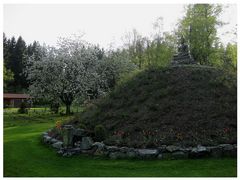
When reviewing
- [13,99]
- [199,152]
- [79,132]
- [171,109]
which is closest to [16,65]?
[13,99]

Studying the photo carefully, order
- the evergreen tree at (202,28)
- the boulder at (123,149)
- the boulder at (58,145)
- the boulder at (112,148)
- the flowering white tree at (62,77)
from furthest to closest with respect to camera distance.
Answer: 1. the flowering white tree at (62,77)
2. the evergreen tree at (202,28)
3. the boulder at (58,145)
4. the boulder at (112,148)
5. the boulder at (123,149)

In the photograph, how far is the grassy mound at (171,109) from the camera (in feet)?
33.1

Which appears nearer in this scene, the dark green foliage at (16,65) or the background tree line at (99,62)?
the background tree line at (99,62)

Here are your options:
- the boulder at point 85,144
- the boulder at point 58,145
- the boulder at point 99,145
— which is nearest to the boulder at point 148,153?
the boulder at point 99,145

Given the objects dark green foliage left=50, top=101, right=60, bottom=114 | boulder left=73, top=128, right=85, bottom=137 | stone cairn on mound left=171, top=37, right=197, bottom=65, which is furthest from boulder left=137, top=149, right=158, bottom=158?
dark green foliage left=50, top=101, right=60, bottom=114

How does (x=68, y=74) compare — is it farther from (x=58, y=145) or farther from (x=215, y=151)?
(x=215, y=151)

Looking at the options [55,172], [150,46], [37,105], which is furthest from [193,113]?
[37,105]

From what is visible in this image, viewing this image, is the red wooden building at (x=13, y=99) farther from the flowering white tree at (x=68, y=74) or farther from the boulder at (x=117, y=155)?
the boulder at (x=117, y=155)

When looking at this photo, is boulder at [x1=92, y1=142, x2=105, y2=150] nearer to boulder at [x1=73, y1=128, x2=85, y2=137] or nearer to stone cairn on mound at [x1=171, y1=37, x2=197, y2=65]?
boulder at [x1=73, y1=128, x2=85, y2=137]

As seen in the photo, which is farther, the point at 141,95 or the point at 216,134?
the point at 141,95

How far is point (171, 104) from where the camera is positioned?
12227 mm

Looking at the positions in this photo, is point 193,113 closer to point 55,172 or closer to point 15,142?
point 55,172

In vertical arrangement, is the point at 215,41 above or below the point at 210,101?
above

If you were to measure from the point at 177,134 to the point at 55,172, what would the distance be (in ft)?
14.8
